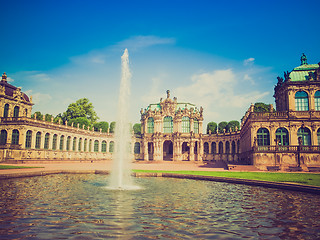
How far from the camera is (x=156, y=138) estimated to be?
74.0 metres

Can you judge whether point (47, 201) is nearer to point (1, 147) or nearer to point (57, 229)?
point (57, 229)

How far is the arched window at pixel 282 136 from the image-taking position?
39.8 m

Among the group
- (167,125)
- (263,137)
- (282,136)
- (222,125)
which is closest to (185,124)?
(167,125)

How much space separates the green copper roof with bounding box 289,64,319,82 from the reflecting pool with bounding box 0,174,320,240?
114 feet

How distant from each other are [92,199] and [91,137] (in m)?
63.5

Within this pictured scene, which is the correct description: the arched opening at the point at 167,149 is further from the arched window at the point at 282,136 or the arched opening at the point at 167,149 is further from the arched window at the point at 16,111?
the arched window at the point at 16,111

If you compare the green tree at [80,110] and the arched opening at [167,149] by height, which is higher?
the green tree at [80,110]

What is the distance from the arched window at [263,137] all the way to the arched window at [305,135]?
17.3 ft

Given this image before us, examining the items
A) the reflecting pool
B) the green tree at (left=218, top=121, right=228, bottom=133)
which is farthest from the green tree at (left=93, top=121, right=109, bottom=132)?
the reflecting pool

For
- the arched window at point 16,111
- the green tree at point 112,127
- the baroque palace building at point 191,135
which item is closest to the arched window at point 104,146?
the baroque palace building at point 191,135

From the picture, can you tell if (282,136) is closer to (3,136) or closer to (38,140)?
(38,140)

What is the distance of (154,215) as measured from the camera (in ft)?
32.8

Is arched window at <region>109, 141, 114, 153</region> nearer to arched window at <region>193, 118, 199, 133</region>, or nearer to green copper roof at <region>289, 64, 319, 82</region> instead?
arched window at <region>193, 118, 199, 133</region>

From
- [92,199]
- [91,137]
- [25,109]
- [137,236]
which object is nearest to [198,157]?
[91,137]
